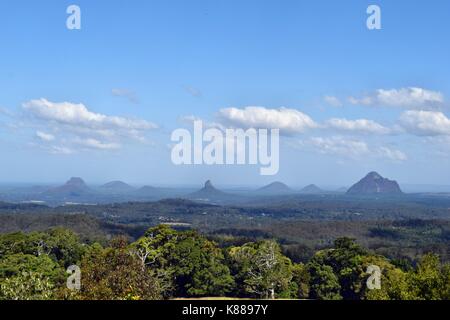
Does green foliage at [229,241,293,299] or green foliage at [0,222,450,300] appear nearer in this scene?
green foliage at [0,222,450,300]

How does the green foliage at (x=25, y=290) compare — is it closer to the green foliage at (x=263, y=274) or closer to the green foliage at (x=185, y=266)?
the green foliage at (x=185, y=266)

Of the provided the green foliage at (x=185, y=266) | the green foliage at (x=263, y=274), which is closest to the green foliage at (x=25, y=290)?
the green foliage at (x=185, y=266)

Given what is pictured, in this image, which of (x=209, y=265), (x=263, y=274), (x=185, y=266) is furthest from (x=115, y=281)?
(x=209, y=265)

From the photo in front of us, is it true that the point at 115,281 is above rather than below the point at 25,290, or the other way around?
below

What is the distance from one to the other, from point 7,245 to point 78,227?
64578 mm

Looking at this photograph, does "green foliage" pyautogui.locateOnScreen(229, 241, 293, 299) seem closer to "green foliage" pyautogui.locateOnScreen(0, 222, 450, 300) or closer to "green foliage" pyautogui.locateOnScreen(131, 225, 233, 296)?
"green foliage" pyautogui.locateOnScreen(0, 222, 450, 300)

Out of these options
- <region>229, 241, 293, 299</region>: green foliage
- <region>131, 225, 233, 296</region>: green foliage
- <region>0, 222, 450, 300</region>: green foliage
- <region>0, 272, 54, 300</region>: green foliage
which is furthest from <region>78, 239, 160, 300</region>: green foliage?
<region>229, 241, 293, 299</region>: green foliage

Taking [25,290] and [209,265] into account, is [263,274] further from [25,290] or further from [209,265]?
[25,290]

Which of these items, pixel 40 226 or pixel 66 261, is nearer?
pixel 66 261

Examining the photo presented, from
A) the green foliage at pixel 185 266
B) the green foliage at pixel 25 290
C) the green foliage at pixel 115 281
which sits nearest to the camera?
the green foliage at pixel 25 290

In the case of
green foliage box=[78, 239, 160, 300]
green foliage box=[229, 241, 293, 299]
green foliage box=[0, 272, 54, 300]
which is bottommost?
green foliage box=[229, 241, 293, 299]

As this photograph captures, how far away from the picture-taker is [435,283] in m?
16.2
